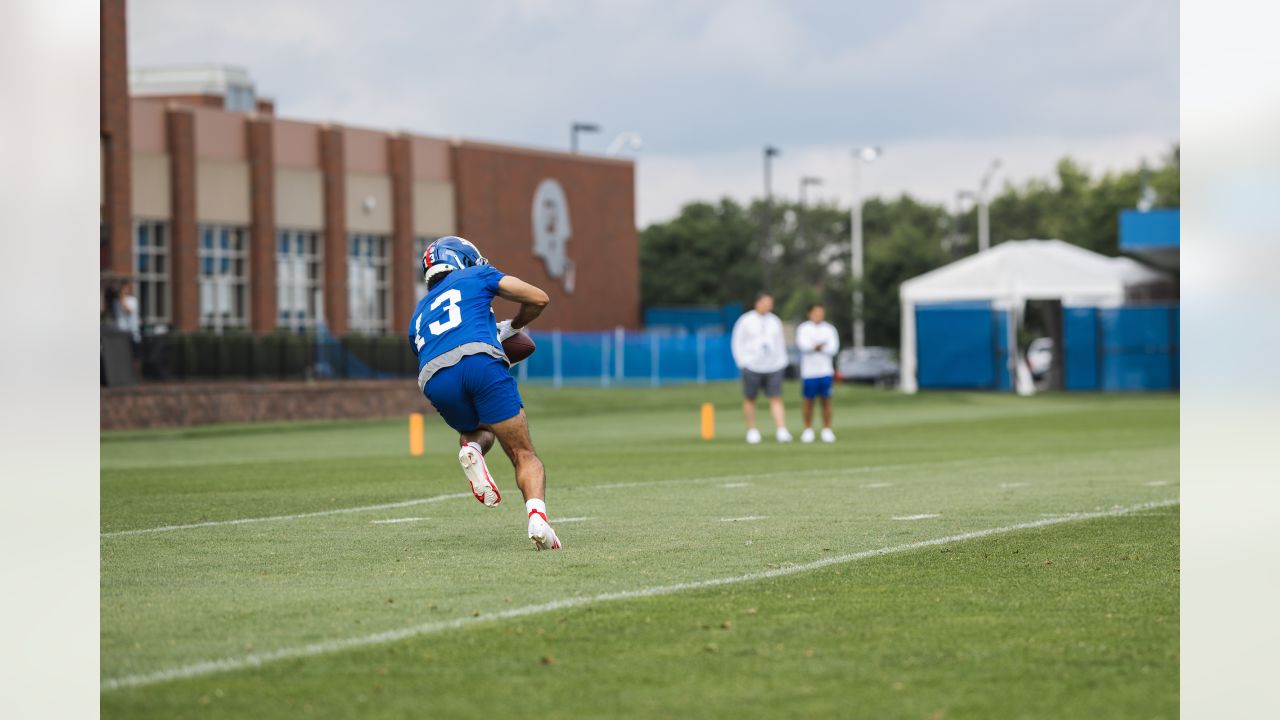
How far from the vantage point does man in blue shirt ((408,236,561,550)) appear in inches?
417

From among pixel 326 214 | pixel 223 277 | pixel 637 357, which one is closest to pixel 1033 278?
pixel 637 357

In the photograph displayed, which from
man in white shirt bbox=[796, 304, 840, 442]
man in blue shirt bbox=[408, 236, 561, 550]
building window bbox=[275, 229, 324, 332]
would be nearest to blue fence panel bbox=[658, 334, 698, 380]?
building window bbox=[275, 229, 324, 332]

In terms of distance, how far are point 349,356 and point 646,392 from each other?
11.3 m

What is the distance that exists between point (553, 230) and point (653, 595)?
60629 millimetres

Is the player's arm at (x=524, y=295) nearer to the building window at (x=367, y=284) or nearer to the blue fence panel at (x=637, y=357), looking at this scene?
the blue fence panel at (x=637, y=357)

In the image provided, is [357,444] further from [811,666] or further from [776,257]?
[776,257]

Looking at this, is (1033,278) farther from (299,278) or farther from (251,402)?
(251,402)

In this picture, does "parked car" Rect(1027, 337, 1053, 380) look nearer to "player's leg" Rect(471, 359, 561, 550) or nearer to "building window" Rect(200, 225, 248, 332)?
"building window" Rect(200, 225, 248, 332)

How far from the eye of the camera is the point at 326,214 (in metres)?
59.8

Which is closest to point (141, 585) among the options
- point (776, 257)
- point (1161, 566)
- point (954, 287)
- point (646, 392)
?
point (1161, 566)

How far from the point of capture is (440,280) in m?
10.9

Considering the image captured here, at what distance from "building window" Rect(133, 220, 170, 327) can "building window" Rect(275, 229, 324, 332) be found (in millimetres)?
4607

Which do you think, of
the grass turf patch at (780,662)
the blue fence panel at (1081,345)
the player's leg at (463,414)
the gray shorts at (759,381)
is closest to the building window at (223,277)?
the blue fence panel at (1081,345)

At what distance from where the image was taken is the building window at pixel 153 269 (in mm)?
53500
